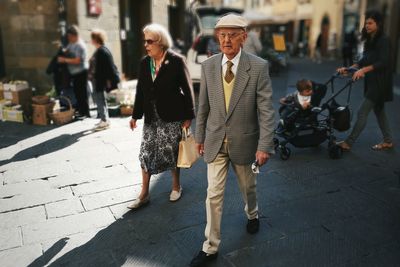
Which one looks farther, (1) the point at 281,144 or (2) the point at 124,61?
(2) the point at 124,61

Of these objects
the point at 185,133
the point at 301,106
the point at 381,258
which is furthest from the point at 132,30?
the point at 381,258

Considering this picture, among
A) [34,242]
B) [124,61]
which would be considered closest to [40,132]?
[34,242]

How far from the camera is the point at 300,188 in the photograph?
4.89 metres

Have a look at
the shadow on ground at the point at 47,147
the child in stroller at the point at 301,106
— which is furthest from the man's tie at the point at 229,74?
the shadow on ground at the point at 47,147

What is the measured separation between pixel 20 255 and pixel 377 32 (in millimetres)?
5199

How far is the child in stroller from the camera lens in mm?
5883

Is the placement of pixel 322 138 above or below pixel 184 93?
below

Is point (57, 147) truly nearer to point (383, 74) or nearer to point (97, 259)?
point (97, 259)

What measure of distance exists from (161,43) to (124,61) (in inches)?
399

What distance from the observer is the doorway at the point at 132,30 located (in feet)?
44.4

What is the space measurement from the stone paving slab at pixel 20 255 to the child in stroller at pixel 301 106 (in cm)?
374

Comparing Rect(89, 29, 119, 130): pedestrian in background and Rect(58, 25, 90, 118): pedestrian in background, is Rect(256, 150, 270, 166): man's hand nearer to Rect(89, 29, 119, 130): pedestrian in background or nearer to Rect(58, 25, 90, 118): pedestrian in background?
Rect(89, 29, 119, 130): pedestrian in background

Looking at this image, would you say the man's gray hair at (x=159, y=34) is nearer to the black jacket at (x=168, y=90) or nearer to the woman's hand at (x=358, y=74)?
the black jacket at (x=168, y=90)

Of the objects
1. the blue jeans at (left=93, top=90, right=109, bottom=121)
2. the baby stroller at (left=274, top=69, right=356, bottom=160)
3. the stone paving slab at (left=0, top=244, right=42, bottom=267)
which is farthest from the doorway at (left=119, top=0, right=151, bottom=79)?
the stone paving slab at (left=0, top=244, right=42, bottom=267)
